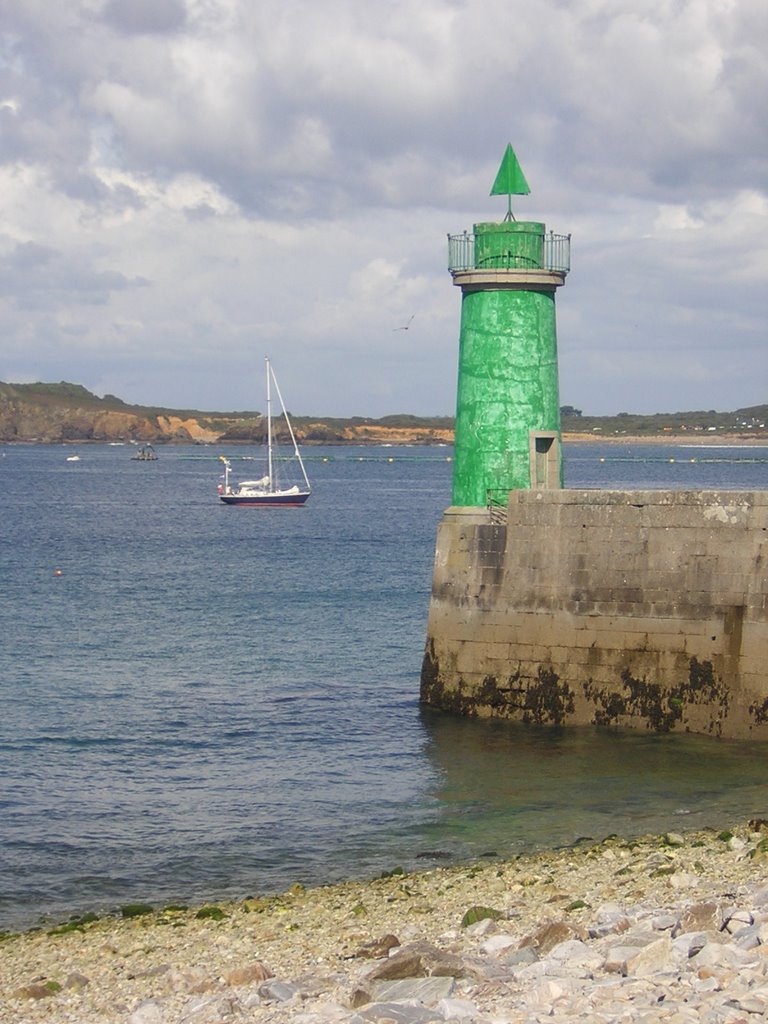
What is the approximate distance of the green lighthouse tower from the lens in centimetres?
2172

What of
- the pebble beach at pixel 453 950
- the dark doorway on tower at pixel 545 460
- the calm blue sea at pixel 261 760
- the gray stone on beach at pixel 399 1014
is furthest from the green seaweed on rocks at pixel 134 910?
the dark doorway on tower at pixel 545 460

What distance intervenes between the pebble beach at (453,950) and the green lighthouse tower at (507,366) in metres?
7.84

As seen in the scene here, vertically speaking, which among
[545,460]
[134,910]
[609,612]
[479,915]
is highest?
[545,460]

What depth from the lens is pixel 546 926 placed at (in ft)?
35.7

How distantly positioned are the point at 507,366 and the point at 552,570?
3418mm

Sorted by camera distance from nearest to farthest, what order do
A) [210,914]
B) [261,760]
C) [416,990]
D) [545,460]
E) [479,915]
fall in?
[416,990], [479,915], [210,914], [261,760], [545,460]

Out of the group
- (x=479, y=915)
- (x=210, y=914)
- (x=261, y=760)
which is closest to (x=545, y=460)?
(x=261, y=760)

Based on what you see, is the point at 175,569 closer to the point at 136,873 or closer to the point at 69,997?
the point at 136,873

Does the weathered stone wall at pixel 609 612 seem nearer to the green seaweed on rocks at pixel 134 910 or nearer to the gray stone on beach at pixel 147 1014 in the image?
the green seaweed on rocks at pixel 134 910

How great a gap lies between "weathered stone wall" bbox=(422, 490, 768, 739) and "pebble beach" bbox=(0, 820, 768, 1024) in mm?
3911

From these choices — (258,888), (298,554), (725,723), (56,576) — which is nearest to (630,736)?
(725,723)

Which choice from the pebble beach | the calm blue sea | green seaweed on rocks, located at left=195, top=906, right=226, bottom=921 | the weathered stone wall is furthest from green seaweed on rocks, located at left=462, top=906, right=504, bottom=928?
the weathered stone wall

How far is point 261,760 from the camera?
66.3 ft

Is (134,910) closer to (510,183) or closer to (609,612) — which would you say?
(609,612)
